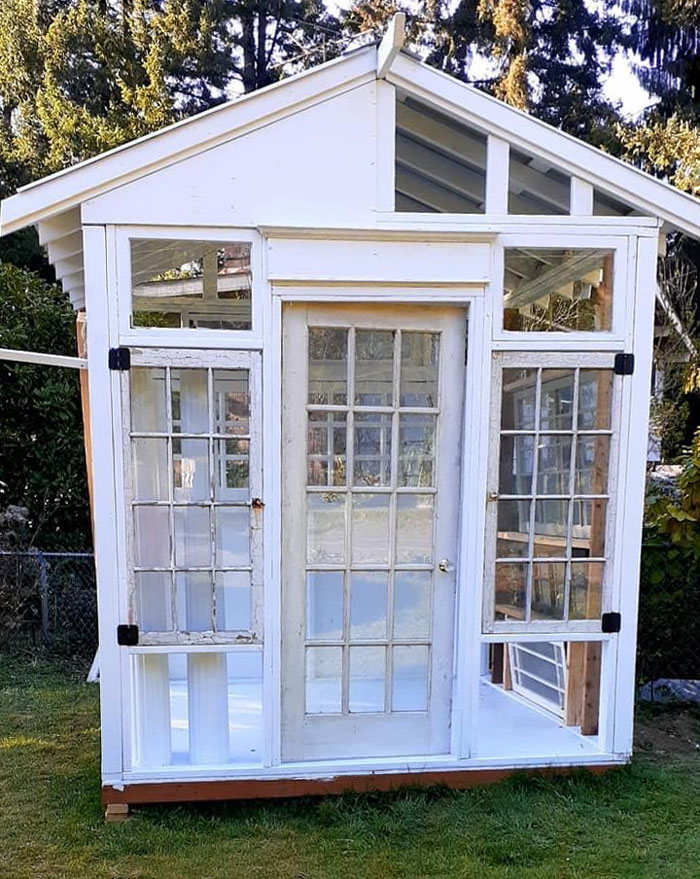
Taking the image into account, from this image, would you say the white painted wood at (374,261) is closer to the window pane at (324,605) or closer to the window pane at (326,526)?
the window pane at (326,526)

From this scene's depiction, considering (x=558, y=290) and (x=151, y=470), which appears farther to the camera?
(x=558, y=290)

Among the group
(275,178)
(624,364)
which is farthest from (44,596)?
(624,364)

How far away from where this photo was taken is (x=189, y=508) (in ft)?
9.49

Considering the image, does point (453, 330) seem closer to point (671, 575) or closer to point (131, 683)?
point (131, 683)

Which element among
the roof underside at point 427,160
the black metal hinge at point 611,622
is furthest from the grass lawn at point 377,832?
the roof underside at point 427,160

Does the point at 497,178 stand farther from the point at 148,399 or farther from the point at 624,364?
the point at 148,399

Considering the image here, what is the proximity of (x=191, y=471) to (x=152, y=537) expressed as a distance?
0.32 m

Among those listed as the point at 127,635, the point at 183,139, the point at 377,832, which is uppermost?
the point at 183,139

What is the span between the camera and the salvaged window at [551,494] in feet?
9.81

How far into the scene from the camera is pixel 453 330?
9.71 ft

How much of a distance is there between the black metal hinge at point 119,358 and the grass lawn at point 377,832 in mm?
1877

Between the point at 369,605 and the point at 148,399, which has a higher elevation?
the point at 148,399

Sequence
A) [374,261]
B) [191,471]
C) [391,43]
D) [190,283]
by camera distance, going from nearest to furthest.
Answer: [391,43] < [374,261] < [191,471] < [190,283]

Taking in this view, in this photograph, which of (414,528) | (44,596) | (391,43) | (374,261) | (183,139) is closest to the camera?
(391,43)
